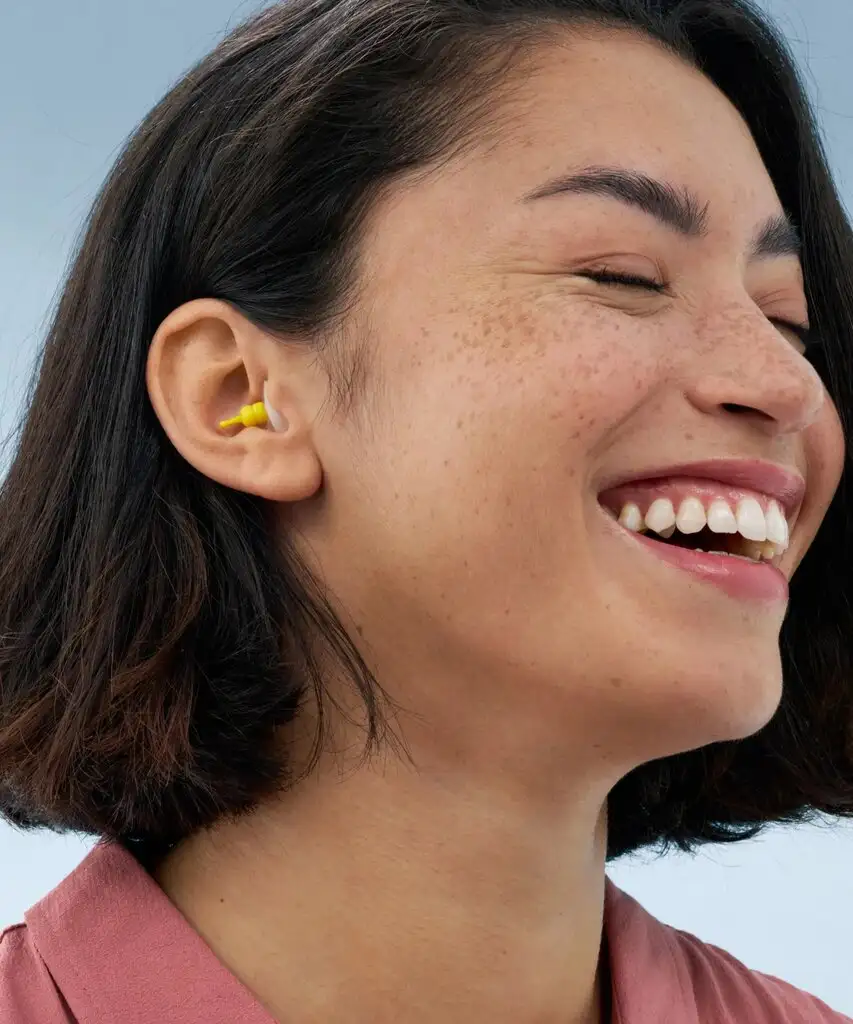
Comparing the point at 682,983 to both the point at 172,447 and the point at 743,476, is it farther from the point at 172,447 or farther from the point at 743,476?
the point at 172,447

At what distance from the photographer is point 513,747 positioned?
4.53ft

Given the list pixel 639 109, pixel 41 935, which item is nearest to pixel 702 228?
pixel 639 109

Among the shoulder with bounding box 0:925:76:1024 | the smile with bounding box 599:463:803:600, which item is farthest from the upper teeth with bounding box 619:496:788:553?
the shoulder with bounding box 0:925:76:1024

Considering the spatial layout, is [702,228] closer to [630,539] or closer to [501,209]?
[501,209]

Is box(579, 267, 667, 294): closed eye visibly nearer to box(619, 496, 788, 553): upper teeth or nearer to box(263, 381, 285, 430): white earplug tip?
box(619, 496, 788, 553): upper teeth

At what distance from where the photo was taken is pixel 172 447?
151cm

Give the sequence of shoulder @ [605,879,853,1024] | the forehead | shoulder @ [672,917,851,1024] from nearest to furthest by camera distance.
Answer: the forehead → shoulder @ [605,879,853,1024] → shoulder @ [672,917,851,1024]

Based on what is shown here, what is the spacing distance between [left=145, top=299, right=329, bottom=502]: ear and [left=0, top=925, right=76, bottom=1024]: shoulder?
21.8 inches

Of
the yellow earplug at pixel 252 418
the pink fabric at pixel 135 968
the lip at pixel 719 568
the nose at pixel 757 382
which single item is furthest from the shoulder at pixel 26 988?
the nose at pixel 757 382

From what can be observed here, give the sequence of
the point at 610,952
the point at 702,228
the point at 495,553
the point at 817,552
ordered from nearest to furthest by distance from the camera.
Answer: the point at 495,553
the point at 702,228
the point at 610,952
the point at 817,552

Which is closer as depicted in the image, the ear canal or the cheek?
the cheek

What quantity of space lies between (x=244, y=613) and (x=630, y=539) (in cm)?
43

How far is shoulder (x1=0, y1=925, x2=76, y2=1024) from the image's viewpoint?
54.7 inches

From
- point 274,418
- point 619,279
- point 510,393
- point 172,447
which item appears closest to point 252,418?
point 274,418
